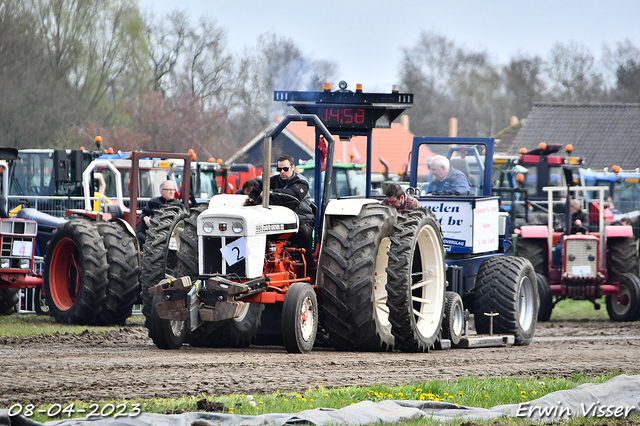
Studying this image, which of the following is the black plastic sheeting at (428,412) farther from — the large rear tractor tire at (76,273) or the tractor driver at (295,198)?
the large rear tractor tire at (76,273)

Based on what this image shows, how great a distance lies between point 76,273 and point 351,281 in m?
5.65

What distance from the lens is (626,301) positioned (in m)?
15.8

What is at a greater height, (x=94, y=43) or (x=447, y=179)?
(x=94, y=43)

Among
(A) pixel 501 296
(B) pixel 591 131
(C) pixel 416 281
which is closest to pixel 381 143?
(B) pixel 591 131

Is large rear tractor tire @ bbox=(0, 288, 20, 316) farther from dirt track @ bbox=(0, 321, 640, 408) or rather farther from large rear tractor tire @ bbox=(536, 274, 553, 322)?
large rear tractor tire @ bbox=(536, 274, 553, 322)

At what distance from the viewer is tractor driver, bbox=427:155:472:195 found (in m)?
11.8

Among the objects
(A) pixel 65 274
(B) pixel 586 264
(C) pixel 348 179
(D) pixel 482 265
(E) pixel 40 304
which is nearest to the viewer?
(D) pixel 482 265

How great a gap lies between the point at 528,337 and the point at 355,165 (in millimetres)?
11804

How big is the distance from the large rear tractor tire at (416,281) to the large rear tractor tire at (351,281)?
23cm

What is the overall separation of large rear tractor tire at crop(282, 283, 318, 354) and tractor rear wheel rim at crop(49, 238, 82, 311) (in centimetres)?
502

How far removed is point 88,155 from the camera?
16578 mm

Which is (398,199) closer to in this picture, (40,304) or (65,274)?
(65,274)

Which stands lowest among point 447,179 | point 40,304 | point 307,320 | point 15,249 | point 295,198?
point 40,304

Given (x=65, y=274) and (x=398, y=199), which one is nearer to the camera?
(x=398, y=199)
